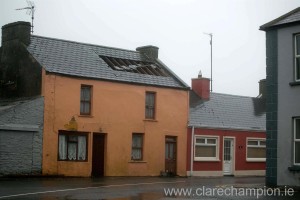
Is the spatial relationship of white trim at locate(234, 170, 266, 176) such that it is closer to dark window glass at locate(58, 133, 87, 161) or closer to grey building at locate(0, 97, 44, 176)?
dark window glass at locate(58, 133, 87, 161)

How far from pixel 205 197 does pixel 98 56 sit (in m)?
17.8

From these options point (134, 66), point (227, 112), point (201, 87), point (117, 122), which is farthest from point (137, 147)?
point (227, 112)

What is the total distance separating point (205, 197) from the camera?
54.0 ft

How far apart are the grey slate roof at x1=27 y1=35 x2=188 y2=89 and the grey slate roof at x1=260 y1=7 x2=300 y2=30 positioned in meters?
11.7

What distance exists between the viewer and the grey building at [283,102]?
66.6 ft

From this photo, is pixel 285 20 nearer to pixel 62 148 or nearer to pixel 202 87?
pixel 62 148

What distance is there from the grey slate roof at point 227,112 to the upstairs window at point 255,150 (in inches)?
38.3

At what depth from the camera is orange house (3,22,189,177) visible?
2834cm

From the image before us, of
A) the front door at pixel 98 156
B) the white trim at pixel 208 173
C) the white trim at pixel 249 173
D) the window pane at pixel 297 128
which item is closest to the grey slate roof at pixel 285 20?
the window pane at pixel 297 128

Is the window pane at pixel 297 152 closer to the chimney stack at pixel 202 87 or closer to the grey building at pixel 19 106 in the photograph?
the grey building at pixel 19 106

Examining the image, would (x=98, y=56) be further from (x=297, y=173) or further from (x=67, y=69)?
(x=297, y=173)

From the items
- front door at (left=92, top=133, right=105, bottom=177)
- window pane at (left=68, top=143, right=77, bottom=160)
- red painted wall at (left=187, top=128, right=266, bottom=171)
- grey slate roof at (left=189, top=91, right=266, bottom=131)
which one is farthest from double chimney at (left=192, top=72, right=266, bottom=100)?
window pane at (left=68, top=143, right=77, bottom=160)

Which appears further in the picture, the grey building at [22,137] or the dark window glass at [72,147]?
the dark window glass at [72,147]

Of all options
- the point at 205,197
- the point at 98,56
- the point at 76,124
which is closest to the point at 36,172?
the point at 76,124
